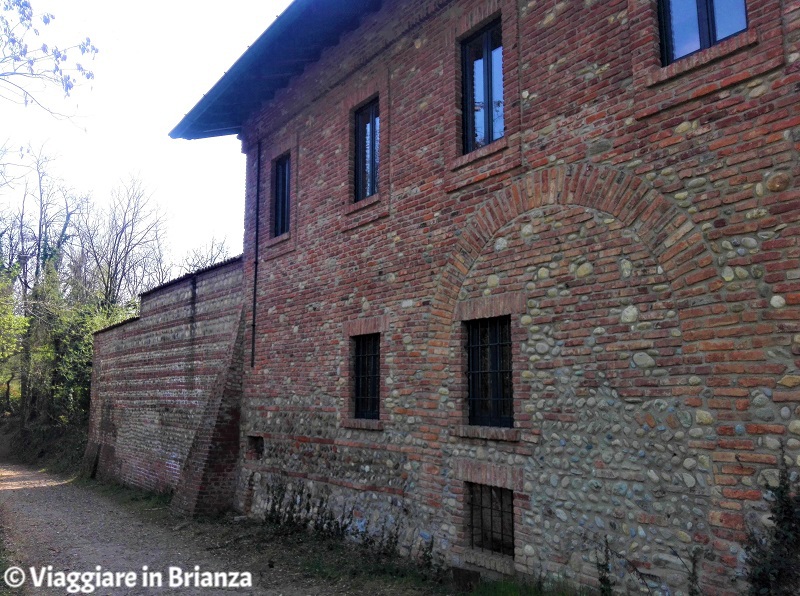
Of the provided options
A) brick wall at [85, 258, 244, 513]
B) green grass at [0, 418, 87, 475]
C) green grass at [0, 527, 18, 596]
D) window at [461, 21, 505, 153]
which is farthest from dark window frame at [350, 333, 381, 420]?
green grass at [0, 418, 87, 475]

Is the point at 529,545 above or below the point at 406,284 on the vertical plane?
below

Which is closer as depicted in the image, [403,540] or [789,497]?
[789,497]

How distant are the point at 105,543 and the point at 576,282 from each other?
27.9 feet

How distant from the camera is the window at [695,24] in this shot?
5.13 meters

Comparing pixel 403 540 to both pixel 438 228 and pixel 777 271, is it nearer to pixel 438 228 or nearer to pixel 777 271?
pixel 438 228

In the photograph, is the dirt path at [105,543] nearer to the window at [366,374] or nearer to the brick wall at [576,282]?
the brick wall at [576,282]

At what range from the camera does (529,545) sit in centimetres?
620

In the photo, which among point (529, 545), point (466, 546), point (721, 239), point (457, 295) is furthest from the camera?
point (457, 295)

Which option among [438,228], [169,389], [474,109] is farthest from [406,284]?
[169,389]

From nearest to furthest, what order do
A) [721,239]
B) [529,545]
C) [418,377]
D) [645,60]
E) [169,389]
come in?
[721,239] → [645,60] → [529,545] → [418,377] → [169,389]

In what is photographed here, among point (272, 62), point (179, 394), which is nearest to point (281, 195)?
point (272, 62)

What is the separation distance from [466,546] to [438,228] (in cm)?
378

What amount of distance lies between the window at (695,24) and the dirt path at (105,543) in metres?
6.82

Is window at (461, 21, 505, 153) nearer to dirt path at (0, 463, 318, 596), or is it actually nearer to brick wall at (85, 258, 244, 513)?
dirt path at (0, 463, 318, 596)
